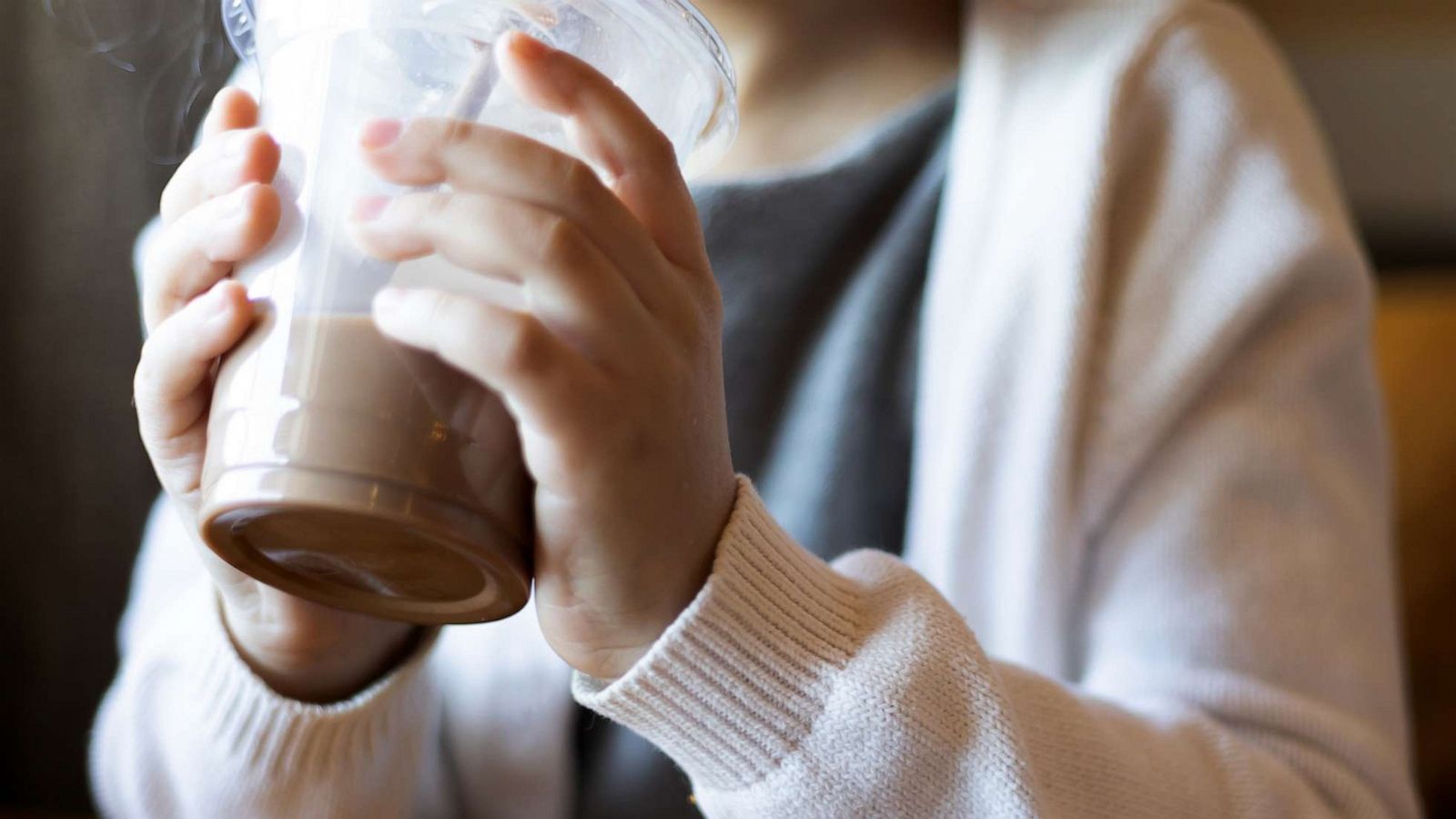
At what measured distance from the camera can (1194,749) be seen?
609 mm

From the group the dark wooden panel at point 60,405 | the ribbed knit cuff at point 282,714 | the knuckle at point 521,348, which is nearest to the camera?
the knuckle at point 521,348

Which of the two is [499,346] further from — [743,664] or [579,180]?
[743,664]

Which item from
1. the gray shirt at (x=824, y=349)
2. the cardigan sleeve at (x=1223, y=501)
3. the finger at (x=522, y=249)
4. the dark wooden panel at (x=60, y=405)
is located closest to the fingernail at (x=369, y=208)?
the finger at (x=522, y=249)

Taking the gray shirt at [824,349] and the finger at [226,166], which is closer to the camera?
the finger at [226,166]

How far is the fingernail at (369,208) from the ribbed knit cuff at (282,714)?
281mm

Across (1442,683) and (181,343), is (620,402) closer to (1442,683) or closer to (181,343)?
(181,343)

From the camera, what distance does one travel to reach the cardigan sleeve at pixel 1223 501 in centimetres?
59

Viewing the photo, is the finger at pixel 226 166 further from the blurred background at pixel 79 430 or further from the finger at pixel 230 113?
the blurred background at pixel 79 430

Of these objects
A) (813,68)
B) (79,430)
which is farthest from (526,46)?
(79,430)

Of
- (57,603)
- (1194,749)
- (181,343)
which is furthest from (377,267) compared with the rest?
(57,603)

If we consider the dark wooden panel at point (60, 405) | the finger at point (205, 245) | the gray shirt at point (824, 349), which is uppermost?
the finger at point (205, 245)

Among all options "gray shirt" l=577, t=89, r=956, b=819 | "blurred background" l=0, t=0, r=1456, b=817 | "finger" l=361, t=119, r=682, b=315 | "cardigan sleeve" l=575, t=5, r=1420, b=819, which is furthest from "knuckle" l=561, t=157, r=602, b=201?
"blurred background" l=0, t=0, r=1456, b=817

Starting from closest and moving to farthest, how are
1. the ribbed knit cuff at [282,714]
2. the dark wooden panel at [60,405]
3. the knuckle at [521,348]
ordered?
the knuckle at [521,348]
the ribbed knit cuff at [282,714]
the dark wooden panel at [60,405]

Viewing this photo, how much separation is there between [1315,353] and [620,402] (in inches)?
20.8
